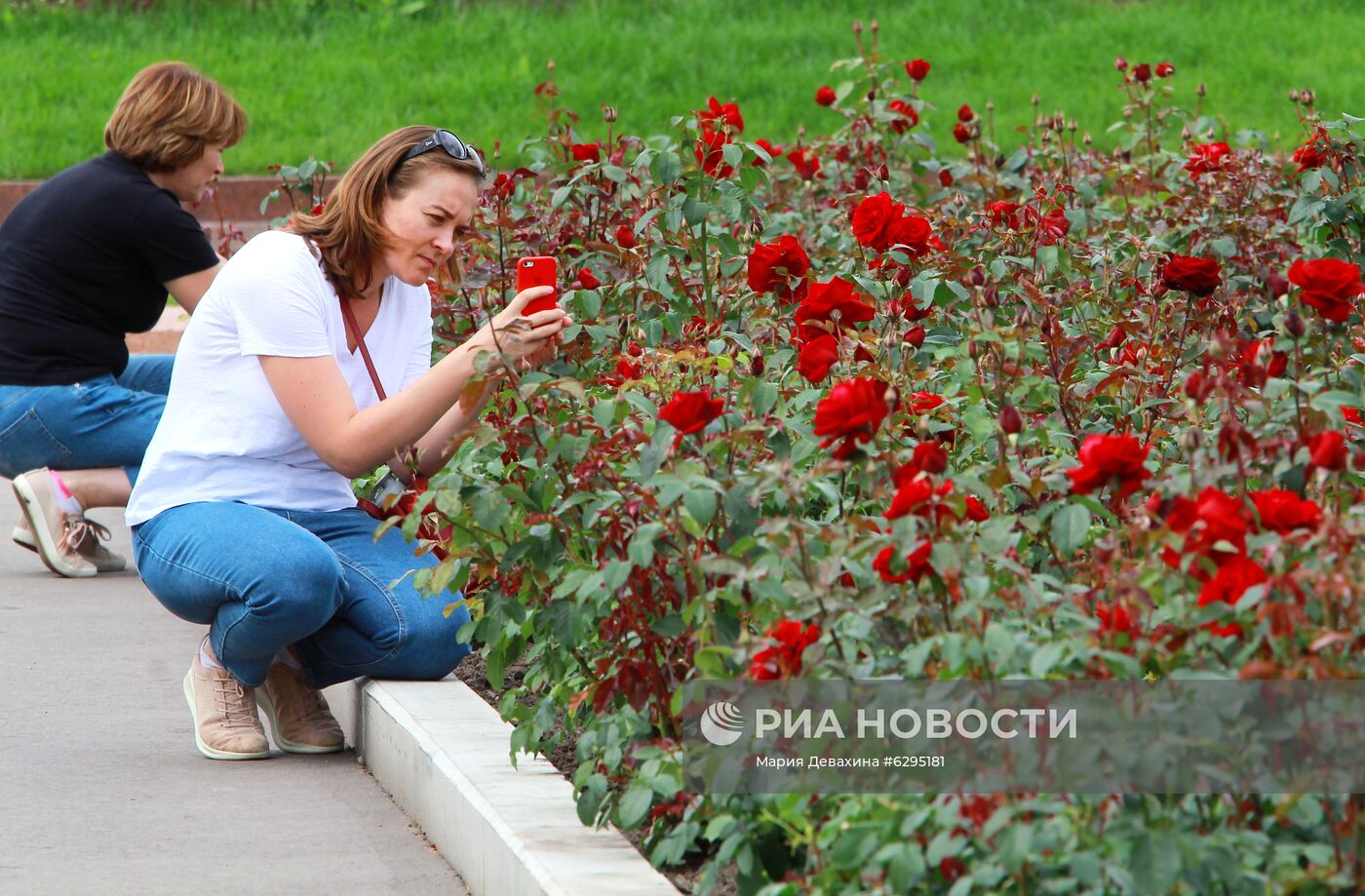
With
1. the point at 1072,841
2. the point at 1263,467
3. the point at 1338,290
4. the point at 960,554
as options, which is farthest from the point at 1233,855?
the point at 1338,290

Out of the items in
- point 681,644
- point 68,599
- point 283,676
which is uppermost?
point 681,644

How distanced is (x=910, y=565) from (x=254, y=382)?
186 cm

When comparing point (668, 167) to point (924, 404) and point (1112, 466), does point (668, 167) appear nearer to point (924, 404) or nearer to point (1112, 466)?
point (924, 404)

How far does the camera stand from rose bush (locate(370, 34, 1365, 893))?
1939 millimetres

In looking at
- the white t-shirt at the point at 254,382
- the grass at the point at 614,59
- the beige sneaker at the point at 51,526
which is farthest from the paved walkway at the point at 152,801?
the grass at the point at 614,59

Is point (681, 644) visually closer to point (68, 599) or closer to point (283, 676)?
point (283, 676)

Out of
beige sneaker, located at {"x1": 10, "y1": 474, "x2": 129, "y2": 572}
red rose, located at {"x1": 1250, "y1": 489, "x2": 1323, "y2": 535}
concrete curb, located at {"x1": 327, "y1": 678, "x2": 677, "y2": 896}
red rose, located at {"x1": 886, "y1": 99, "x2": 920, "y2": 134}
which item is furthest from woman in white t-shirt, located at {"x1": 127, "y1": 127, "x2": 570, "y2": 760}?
red rose, located at {"x1": 886, "y1": 99, "x2": 920, "y2": 134}

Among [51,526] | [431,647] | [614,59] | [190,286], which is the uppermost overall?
[190,286]

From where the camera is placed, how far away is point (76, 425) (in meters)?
5.03

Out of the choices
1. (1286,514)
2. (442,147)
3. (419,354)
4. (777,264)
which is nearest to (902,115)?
(419,354)

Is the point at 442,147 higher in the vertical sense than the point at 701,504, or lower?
higher

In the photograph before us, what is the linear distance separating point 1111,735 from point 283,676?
2.07 metres

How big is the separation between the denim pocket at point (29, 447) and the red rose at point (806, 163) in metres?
2.27

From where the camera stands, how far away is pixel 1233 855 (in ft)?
6.04
